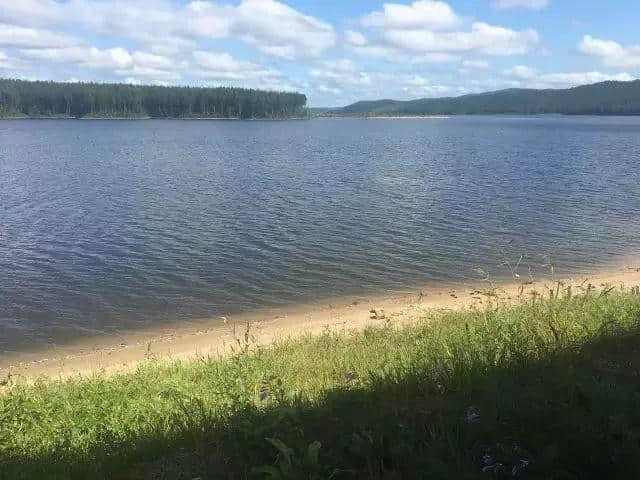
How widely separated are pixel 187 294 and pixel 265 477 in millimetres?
13474

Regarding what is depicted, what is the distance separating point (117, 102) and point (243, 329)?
19396 centimetres

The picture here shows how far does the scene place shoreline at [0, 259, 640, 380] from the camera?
12000 millimetres

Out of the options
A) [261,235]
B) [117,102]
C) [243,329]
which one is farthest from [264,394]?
[117,102]

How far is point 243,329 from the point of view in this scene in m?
14.0

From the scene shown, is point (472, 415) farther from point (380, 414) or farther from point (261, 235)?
point (261, 235)

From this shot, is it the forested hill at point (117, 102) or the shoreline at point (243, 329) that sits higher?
the forested hill at point (117, 102)

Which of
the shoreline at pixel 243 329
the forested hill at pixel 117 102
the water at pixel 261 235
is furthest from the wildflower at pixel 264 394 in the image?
the forested hill at pixel 117 102

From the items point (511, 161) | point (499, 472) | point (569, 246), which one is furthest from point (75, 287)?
point (511, 161)

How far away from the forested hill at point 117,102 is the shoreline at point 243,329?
7408 inches

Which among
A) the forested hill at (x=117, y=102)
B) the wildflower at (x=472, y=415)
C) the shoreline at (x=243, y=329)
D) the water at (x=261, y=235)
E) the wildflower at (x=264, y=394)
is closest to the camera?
the wildflower at (x=472, y=415)

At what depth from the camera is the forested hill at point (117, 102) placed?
185m

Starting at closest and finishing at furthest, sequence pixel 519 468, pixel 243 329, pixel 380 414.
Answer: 1. pixel 519 468
2. pixel 380 414
3. pixel 243 329

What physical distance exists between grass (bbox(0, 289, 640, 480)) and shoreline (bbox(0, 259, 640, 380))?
10.9 feet

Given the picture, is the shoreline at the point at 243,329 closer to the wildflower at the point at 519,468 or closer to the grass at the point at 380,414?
the grass at the point at 380,414
